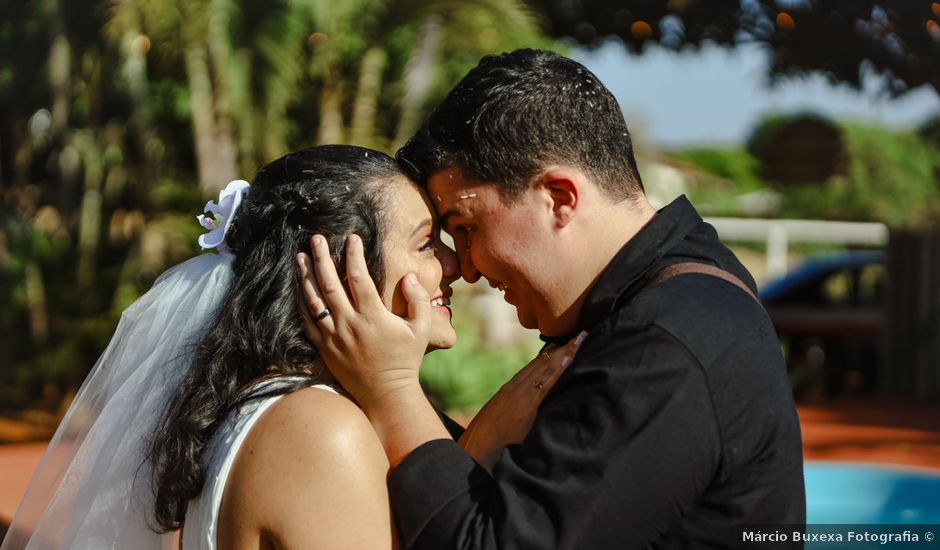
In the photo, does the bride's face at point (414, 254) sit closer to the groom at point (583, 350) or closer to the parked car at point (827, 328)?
the groom at point (583, 350)

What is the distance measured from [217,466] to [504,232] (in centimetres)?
77

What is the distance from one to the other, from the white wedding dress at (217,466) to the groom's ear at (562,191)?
1.99 ft

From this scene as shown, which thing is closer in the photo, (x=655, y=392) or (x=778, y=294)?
(x=655, y=392)

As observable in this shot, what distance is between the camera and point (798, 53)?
12.7 metres

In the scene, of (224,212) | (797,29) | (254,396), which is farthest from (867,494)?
(254,396)

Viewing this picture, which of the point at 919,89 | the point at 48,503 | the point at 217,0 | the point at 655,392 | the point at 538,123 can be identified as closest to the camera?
the point at 655,392

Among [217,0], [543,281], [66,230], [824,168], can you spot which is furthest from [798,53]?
A: [543,281]

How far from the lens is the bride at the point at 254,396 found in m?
2.08

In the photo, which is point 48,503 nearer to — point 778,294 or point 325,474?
point 325,474

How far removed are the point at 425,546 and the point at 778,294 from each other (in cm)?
1481

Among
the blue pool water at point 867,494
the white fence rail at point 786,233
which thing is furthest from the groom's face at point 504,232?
the white fence rail at point 786,233

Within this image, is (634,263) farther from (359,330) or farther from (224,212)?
(224,212)

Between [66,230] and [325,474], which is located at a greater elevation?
[325,474]

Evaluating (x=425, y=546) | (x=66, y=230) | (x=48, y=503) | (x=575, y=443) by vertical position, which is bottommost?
(x=66, y=230)
